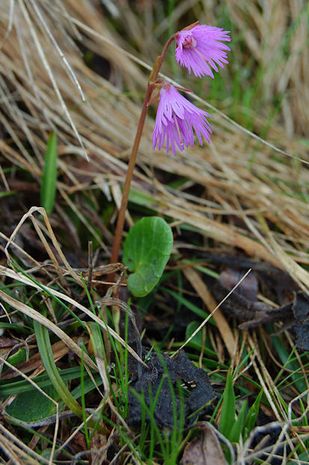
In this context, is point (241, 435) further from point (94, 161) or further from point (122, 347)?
point (94, 161)

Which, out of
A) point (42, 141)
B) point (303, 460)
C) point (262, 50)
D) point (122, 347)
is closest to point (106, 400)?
point (122, 347)

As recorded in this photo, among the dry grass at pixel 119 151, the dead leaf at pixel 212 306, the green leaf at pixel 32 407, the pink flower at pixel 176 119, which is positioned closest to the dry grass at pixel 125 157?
the dry grass at pixel 119 151

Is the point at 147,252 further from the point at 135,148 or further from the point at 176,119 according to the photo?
the point at 176,119

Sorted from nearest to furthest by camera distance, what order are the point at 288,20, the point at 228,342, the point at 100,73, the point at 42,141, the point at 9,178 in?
the point at 228,342, the point at 9,178, the point at 42,141, the point at 100,73, the point at 288,20

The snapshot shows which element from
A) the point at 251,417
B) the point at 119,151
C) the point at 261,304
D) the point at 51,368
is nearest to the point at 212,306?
the point at 261,304

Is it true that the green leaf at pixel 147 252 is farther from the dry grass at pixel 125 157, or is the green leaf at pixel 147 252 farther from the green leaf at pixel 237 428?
the green leaf at pixel 237 428

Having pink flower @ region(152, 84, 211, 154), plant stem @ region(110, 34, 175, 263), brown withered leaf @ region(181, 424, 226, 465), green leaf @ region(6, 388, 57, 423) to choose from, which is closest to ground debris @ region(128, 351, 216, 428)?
brown withered leaf @ region(181, 424, 226, 465)
